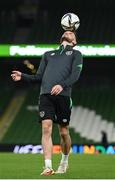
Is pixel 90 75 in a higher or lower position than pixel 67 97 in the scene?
higher

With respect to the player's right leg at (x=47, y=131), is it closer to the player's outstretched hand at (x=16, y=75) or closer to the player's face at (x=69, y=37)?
the player's outstretched hand at (x=16, y=75)

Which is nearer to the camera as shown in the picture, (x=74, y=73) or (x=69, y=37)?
(x=74, y=73)

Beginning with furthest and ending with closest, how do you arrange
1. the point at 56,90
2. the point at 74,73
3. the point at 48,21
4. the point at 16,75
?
the point at 48,21, the point at 16,75, the point at 74,73, the point at 56,90

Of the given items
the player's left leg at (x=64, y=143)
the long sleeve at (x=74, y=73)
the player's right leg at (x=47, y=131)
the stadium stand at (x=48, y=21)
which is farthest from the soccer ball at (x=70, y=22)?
the stadium stand at (x=48, y=21)

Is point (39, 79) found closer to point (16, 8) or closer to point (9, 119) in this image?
point (9, 119)

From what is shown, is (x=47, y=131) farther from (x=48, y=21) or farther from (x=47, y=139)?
Answer: (x=48, y=21)

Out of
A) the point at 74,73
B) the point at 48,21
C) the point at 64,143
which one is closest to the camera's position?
the point at 74,73

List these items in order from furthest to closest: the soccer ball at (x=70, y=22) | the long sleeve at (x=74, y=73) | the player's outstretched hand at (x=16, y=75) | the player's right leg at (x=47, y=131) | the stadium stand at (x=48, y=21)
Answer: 1. the stadium stand at (x=48, y=21)
2. the soccer ball at (x=70, y=22)
3. the player's outstretched hand at (x=16, y=75)
4. the long sleeve at (x=74, y=73)
5. the player's right leg at (x=47, y=131)

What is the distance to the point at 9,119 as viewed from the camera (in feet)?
82.1

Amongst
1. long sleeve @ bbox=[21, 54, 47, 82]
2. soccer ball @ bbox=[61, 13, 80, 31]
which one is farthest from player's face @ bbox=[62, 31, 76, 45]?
long sleeve @ bbox=[21, 54, 47, 82]

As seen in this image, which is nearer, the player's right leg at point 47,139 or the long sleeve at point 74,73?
the player's right leg at point 47,139

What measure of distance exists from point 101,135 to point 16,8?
7.30m

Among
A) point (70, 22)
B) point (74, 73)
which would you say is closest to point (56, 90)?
point (74, 73)

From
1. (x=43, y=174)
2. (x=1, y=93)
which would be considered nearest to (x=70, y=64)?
(x=43, y=174)
